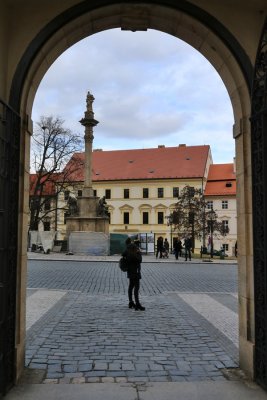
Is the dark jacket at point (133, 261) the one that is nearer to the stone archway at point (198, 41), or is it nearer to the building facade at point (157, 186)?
→ the stone archway at point (198, 41)

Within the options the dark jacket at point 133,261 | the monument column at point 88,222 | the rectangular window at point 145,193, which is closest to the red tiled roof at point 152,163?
the rectangular window at point 145,193

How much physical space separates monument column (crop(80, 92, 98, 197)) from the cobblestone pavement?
2360 cm

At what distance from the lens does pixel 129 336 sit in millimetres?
7926

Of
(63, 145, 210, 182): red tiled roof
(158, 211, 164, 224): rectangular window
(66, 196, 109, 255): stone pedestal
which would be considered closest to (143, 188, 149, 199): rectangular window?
(63, 145, 210, 182): red tiled roof

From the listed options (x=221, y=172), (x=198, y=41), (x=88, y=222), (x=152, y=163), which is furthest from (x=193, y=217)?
(x=198, y=41)

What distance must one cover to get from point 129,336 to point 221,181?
77.5 meters

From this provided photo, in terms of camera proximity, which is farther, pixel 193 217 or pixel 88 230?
pixel 193 217

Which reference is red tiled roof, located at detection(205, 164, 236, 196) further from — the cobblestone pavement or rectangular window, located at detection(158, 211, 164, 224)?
the cobblestone pavement

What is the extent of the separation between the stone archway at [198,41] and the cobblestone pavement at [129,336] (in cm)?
74

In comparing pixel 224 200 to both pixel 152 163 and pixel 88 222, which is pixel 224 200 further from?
pixel 88 222

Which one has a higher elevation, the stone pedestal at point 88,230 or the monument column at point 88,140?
the monument column at point 88,140

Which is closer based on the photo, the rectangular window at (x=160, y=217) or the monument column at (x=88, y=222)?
the monument column at (x=88, y=222)

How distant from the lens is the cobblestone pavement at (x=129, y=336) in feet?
19.6

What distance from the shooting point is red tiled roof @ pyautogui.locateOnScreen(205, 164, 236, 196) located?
268 ft
